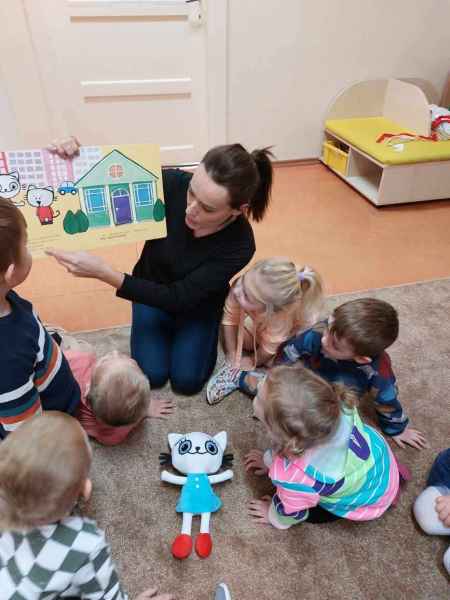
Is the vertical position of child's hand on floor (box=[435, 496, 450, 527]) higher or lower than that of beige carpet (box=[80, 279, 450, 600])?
higher

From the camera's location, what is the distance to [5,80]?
8.55ft

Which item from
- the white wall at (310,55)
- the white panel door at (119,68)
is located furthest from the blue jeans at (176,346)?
the white wall at (310,55)

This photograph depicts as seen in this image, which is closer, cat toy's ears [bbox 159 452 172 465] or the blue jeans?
cat toy's ears [bbox 159 452 172 465]

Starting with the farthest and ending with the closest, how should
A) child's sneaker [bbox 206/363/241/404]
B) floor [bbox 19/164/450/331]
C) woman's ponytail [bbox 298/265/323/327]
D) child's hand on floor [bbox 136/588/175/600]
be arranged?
floor [bbox 19/164/450/331], child's sneaker [bbox 206/363/241/404], woman's ponytail [bbox 298/265/323/327], child's hand on floor [bbox 136/588/175/600]

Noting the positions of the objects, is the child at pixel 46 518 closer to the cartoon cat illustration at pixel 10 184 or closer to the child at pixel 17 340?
the child at pixel 17 340

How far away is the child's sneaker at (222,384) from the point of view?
157 centimetres

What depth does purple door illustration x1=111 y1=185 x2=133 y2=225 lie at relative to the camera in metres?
1.31

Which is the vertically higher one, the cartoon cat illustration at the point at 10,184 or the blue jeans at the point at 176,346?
the cartoon cat illustration at the point at 10,184

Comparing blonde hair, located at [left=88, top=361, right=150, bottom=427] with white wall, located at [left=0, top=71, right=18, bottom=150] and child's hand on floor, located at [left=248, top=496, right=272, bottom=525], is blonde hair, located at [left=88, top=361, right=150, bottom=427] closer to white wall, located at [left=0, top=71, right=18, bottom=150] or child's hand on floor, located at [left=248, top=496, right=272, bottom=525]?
child's hand on floor, located at [left=248, top=496, right=272, bottom=525]

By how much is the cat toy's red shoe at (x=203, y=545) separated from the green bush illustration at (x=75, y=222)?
93 centimetres

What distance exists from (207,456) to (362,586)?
515 millimetres

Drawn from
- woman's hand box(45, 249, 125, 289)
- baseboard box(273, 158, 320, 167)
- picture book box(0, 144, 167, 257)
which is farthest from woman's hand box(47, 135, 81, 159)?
baseboard box(273, 158, 320, 167)

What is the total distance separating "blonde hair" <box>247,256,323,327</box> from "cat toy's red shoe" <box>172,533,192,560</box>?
0.70 m

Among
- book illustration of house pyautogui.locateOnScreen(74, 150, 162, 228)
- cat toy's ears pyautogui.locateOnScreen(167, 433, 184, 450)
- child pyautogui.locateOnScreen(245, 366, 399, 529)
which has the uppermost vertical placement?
book illustration of house pyautogui.locateOnScreen(74, 150, 162, 228)
